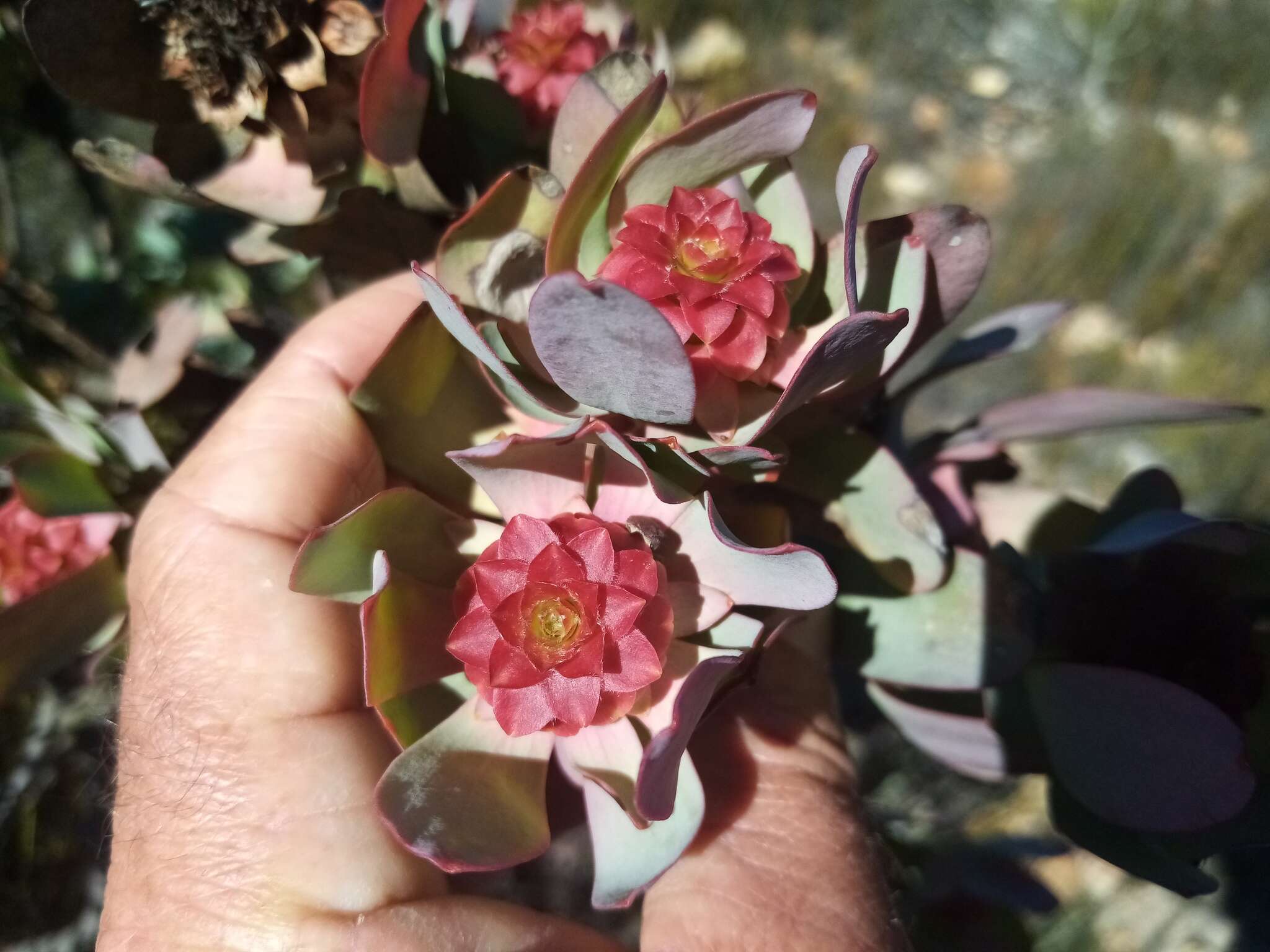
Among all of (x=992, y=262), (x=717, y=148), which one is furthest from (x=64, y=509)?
(x=992, y=262)

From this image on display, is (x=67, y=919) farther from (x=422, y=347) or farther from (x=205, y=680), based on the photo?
(x=422, y=347)

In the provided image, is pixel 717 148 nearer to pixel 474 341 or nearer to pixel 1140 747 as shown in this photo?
pixel 474 341

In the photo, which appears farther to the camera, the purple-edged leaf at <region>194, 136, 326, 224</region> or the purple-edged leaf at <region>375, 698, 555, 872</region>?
the purple-edged leaf at <region>194, 136, 326, 224</region>

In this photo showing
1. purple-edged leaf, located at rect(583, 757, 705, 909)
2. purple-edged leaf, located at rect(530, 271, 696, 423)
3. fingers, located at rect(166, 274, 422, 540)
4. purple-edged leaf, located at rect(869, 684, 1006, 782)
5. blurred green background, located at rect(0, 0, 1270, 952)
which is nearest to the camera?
purple-edged leaf, located at rect(530, 271, 696, 423)

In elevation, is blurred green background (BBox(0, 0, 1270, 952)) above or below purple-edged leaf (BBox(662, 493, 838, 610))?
below

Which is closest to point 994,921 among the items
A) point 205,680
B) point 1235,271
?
point 205,680

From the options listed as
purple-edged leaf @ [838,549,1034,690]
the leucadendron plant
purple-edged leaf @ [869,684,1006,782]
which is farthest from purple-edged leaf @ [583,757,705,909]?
purple-edged leaf @ [869,684,1006,782]

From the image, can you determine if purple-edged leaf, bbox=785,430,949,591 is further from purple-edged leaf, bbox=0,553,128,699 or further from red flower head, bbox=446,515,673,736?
purple-edged leaf, bbox=0,553,128,699
